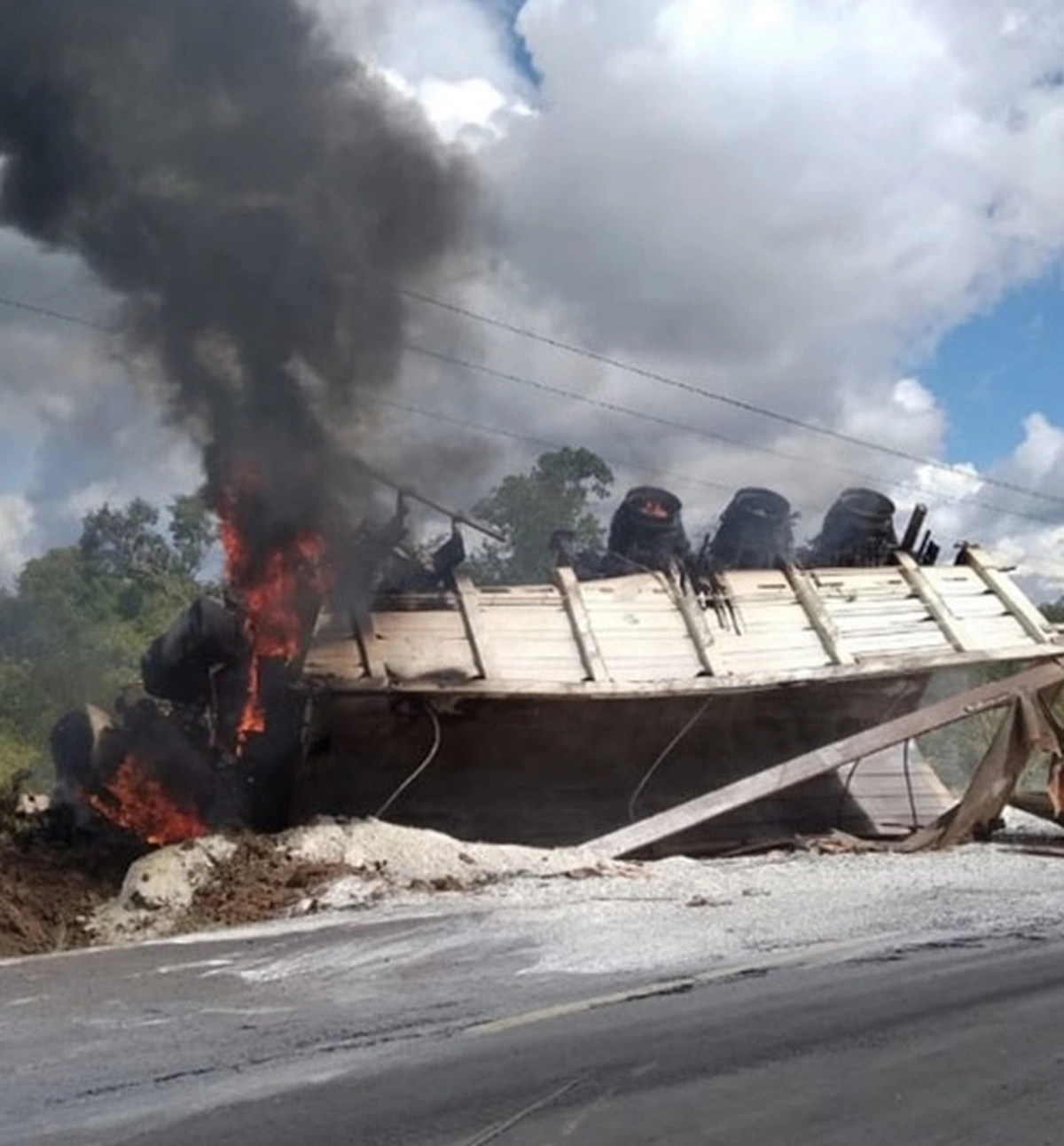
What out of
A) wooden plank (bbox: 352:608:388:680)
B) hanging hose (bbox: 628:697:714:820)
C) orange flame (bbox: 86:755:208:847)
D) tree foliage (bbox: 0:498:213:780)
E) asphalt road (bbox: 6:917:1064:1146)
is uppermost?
tree foliage (bbox: 0:498:213:780)

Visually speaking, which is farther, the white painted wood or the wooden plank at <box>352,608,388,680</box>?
the white painted wood

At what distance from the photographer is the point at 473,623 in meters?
11.8

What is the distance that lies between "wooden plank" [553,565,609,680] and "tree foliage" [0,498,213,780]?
3.26 meters

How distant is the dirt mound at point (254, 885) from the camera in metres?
9.52

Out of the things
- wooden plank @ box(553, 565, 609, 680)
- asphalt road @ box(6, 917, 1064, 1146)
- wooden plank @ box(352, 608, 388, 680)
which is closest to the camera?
asphalt road @ box(6, 917, 1064, 1146)

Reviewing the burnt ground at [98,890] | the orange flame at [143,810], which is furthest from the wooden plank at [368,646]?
the orange flame at [143,810]

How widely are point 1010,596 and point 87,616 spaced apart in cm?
2676

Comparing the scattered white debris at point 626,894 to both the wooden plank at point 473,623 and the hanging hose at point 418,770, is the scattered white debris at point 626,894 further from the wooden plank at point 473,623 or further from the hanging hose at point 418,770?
the wooden plank at point 473,623

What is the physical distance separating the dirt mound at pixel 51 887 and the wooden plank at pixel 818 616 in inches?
246

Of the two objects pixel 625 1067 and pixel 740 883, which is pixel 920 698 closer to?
pixel 740 883

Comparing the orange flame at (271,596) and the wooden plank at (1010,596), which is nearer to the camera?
the orange flame at (271,596)

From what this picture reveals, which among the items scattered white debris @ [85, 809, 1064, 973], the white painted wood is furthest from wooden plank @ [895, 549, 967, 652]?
scattered white debris @ [85, 809, 1064, 973]

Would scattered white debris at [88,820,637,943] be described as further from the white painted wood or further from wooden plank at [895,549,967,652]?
wooden plank at [895,549,967,652]

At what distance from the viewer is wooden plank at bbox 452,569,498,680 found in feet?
37.8
